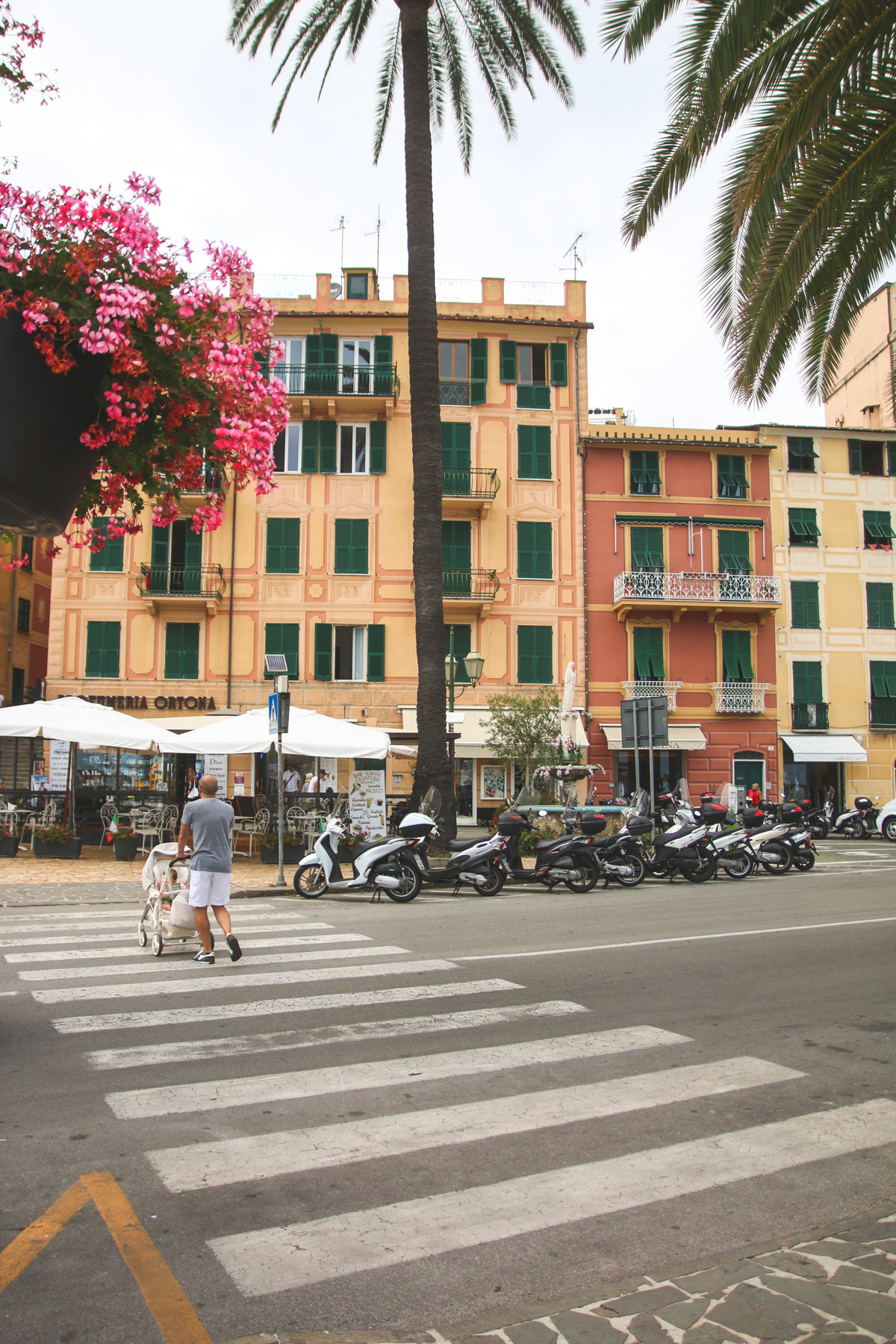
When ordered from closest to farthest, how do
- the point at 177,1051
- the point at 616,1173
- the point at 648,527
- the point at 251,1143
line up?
the point at 616,1173 < the point at 251,1143 < the point at 177,1051 < the point at 648,527

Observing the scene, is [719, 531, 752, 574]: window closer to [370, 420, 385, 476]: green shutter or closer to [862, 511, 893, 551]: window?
[862, 511, 893, 551]: window

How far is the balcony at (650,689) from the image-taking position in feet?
109

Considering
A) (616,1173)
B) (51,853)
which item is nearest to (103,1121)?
(616,1173)

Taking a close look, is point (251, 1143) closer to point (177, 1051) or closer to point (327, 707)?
point (177, 1051)

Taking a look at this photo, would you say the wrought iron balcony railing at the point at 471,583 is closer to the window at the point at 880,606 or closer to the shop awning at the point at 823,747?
the shop awning at the point at 823,747

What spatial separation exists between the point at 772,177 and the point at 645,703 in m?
12.2

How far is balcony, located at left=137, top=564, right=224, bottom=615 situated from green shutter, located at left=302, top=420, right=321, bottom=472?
4427 mm

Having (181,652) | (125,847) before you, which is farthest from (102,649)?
(125,847)

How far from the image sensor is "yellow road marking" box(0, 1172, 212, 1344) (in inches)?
129

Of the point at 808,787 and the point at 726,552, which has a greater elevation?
the point at 726,552

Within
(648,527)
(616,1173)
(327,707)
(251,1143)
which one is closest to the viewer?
(616,1173)

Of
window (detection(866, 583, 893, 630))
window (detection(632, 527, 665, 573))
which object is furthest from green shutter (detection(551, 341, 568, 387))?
window (detection(866, 583, 893, 630))

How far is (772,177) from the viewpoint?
8914 millimetres

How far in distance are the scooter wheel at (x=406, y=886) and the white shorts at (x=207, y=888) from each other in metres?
5.87
